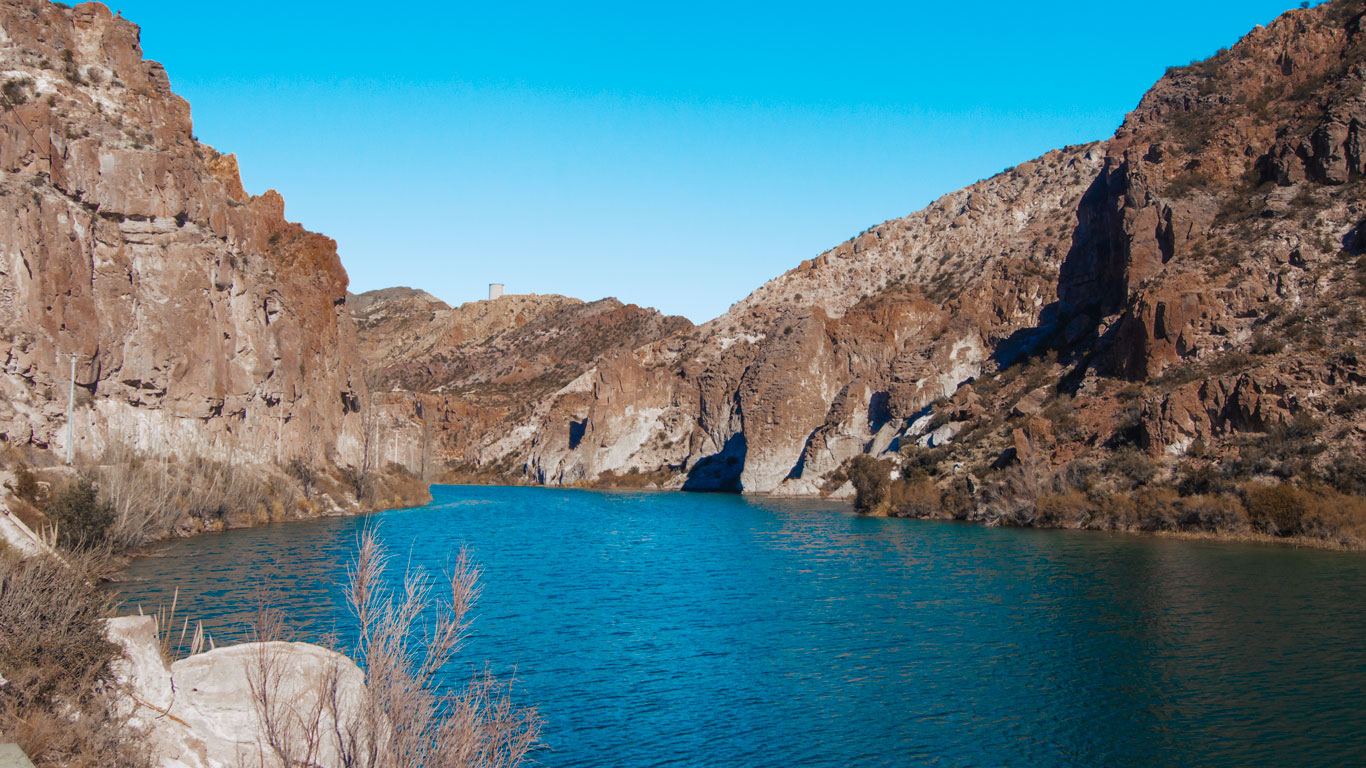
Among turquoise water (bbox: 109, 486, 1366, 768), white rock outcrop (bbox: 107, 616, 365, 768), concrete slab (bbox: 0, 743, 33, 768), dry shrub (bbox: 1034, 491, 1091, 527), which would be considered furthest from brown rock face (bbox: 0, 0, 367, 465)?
dry shrub (bbox: 1034, 491, 1091, 527)

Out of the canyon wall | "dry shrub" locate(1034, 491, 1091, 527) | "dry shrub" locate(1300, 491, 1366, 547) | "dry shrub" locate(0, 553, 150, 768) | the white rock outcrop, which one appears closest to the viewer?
"dry shrub" locate(0, 553, 150, 768)

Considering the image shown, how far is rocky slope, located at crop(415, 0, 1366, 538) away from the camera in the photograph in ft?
151

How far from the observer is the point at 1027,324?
86.3 meters

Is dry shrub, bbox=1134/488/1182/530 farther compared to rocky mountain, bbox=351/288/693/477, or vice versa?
rocky mountain, bbox=351/288/693/477

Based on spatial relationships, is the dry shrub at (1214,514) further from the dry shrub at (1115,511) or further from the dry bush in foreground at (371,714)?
the dry bush in foreground at (371,714)

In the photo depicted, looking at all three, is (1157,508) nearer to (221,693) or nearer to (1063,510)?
(1063,510)

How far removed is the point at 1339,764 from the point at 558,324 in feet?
589

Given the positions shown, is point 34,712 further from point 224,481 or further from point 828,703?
point 224,481

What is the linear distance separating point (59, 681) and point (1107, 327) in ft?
198

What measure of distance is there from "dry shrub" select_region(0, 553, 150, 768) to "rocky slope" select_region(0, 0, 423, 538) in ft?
98.9

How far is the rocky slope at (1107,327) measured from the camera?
46.1m

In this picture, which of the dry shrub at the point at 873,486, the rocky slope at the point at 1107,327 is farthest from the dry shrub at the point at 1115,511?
the dry shrub at the point at 873,486

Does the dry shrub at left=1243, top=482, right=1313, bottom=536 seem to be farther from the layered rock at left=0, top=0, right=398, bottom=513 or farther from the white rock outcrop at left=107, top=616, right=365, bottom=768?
the layered rock at left=0, top=0, right=398, bottom=513

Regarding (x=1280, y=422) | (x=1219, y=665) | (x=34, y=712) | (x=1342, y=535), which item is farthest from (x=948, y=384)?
(x=34, y=712)
